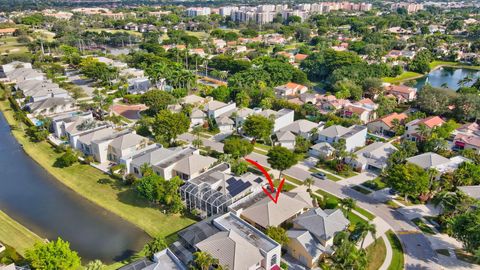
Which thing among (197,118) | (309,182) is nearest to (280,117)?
(197,118)

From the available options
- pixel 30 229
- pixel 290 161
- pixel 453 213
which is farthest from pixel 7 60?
pixel 453 213

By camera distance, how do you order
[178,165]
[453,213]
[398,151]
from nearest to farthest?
[453,213] → [178,165] → [398,151]

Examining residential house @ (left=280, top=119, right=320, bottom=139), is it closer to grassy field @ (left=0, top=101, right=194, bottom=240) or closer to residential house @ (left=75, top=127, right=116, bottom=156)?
grassy field @ (left=0, top=101, right=194, bottom=240)

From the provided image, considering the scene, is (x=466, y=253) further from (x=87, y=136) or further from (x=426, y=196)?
(x=87, y=136)

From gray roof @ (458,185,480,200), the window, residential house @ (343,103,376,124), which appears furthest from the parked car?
residential house @ (343,103,376,124)

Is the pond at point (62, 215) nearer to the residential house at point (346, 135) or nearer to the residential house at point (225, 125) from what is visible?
the residential house at point (225, 125)

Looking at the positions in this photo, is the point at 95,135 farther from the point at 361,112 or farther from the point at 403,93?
the point at 403,93

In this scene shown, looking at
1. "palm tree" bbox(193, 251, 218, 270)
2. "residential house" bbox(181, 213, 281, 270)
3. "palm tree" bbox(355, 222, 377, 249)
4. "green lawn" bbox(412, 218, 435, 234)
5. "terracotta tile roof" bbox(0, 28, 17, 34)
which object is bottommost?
"green lawn" bbox(412, 218, 435, 234)
